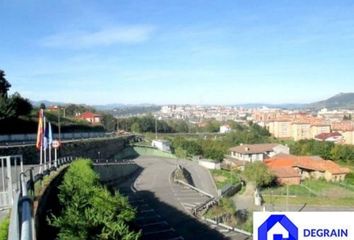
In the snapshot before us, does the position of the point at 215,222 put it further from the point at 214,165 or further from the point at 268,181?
the point at 214,165

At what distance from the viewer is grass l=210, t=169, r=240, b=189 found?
147 feet

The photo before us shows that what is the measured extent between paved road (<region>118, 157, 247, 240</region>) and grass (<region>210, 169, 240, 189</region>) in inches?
192

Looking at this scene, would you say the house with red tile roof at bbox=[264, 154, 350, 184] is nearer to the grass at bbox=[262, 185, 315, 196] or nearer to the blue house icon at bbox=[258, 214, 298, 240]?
the grass at bbox=[262, 185, 315, 196]

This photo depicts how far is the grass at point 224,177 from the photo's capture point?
4473cm

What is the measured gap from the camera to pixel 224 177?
49.6 metres

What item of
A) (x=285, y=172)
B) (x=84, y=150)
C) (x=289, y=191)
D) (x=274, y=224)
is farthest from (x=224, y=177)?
(x=274, y=224)

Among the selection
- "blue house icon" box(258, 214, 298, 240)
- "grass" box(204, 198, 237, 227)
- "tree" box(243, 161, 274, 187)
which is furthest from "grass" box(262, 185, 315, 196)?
"blue house icon" box(258, 214, 298, 240)

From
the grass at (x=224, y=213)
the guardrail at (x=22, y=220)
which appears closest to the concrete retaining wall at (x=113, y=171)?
the grass at (x=224, y=213)

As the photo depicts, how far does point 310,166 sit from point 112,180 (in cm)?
3166

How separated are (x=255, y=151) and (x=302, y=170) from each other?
50.3 ft

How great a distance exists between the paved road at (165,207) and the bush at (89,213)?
216 inches

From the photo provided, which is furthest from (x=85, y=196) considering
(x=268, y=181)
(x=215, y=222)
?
(x=268, y=181)

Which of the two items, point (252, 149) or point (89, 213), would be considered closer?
point (89, 213)

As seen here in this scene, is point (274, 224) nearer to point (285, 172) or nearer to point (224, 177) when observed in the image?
point (224, 177)
